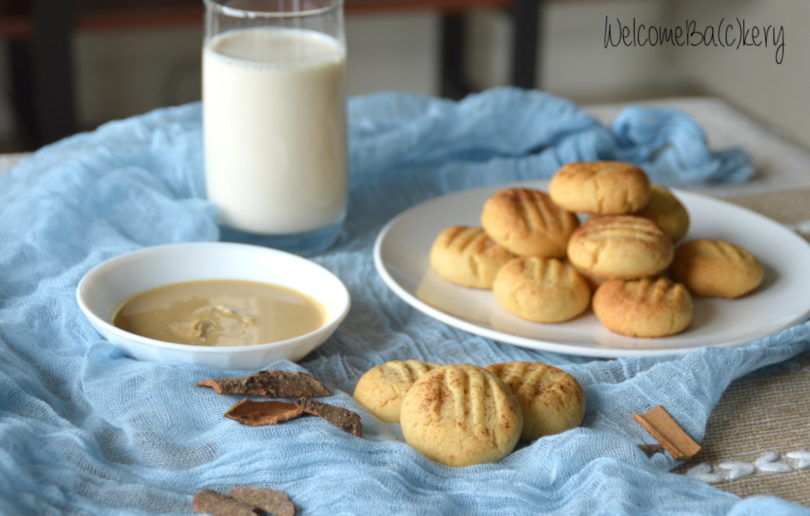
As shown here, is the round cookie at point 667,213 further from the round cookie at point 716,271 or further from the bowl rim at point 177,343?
the bowl rim at point 177,343

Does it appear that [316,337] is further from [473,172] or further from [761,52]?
[761,52]

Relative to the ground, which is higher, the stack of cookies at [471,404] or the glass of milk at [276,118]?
the glass of milk at [276,118]

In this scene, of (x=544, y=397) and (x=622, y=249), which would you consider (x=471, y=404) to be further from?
(x=622, y=249)

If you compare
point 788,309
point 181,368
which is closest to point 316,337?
point 181,368

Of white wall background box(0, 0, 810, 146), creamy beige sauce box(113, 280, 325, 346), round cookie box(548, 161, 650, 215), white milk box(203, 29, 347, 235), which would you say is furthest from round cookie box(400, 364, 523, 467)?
white wall background box(0, 0, 810, 146)

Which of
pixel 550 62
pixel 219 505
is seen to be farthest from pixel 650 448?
pixel 550 62

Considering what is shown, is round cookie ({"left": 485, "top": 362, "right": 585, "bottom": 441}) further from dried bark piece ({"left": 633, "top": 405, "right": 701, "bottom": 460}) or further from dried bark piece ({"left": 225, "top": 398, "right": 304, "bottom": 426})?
dried bark piece ({"left": 225, "top": 398, "right": 304, "bottom": 426})

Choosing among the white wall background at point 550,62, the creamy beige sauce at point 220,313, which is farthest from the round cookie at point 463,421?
the white wall background at point 550,62
